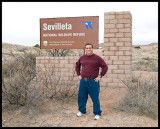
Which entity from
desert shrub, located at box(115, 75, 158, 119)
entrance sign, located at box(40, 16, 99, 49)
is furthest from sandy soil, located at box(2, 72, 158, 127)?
entrance sign, located at box(40, 16, 99, 49)

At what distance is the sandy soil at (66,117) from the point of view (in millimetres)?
5844

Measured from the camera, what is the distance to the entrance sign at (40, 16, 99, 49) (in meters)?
9.35

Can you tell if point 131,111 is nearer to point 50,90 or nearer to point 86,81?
point 86,81

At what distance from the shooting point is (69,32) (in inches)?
379

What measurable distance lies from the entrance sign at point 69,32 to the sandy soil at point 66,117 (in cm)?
282

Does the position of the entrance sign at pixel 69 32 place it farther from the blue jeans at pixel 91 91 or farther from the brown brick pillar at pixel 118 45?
the blue jeans at pixel 91 91

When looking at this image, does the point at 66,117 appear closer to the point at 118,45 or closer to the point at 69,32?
the point at 118,45

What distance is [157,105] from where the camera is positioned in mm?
7305

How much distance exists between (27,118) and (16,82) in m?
1.45

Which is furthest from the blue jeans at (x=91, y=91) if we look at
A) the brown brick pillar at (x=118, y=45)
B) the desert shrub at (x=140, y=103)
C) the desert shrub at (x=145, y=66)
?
the desert shrub at (x=145, y=66)

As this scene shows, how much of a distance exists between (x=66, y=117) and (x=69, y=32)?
4326mm

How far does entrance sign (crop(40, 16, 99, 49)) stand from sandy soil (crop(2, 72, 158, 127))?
282 cm


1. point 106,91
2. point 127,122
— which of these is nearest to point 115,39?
point 106,91

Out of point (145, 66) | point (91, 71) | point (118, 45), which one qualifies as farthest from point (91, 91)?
point (145, 66)
